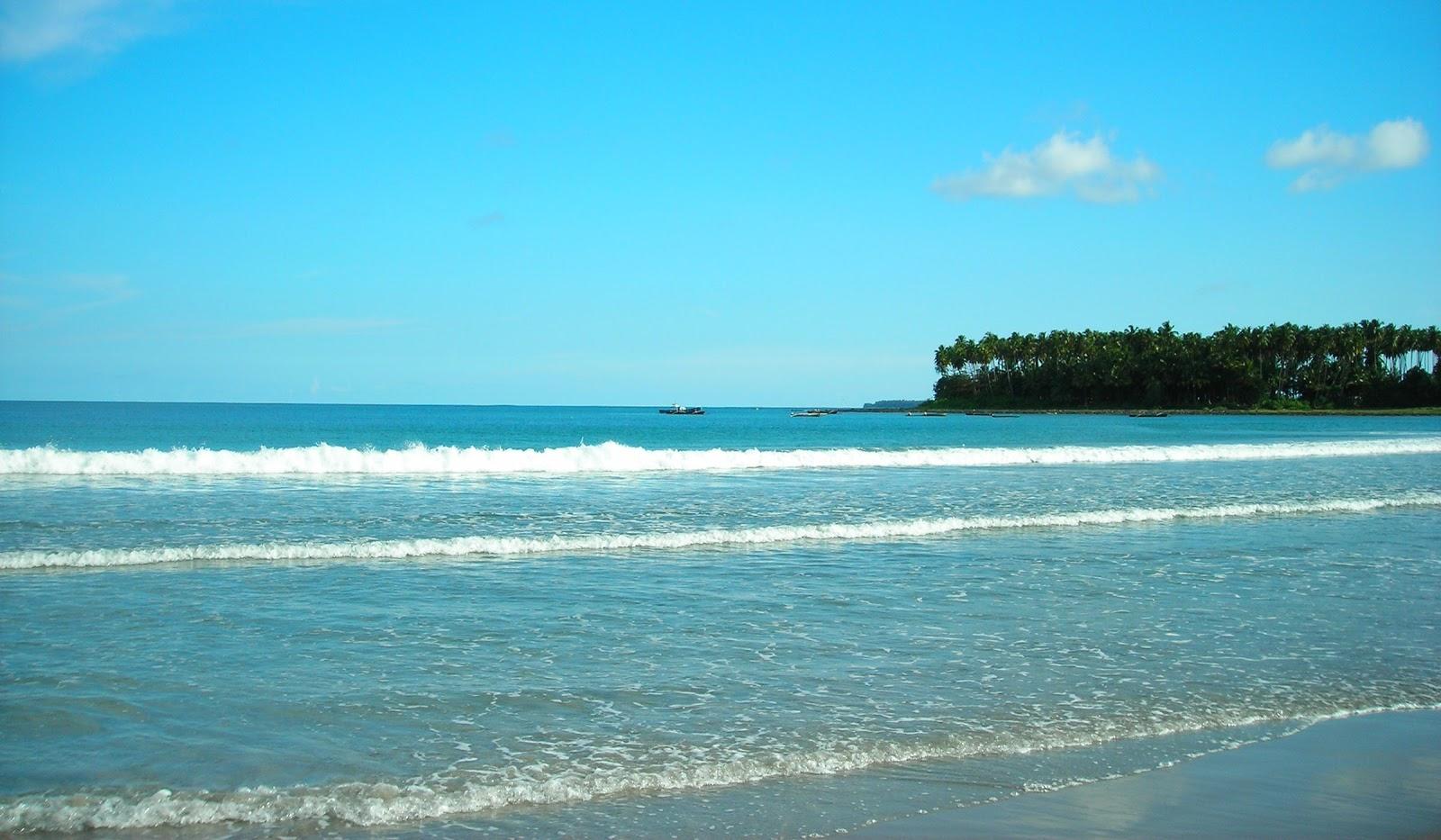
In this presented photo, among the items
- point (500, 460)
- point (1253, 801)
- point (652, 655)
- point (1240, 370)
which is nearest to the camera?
point (1253, 801)

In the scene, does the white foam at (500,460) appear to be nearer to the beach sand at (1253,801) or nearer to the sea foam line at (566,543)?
the sea foam line at (566,543)

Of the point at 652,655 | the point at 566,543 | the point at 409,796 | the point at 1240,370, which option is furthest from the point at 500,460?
the point at 1240,370

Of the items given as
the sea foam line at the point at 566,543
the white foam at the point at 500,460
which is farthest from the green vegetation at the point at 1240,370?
the sea foam line at the point at 566,543

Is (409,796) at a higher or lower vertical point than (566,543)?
lower

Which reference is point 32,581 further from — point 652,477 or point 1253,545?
point 652,477

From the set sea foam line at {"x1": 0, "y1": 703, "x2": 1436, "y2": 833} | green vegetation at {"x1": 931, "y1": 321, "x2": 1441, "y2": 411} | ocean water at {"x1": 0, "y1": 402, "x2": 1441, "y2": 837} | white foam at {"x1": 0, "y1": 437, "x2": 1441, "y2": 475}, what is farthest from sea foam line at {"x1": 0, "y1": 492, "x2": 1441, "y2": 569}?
green vegetation at {"x1": 931, "y1": 321, "x2": 1441, "y2": 411}

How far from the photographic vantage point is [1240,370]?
135m

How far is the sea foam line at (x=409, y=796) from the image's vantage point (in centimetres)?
528

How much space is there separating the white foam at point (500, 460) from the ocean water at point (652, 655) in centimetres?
866

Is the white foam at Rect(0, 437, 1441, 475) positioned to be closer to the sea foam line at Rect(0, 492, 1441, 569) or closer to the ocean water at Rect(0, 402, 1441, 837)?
the ocean water at Rect(0, 402, 1441, 837)

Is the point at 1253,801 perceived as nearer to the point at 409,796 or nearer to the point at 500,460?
the point at 409,796

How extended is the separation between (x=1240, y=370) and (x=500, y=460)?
128 meters

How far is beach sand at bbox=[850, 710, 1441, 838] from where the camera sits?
5.27 m

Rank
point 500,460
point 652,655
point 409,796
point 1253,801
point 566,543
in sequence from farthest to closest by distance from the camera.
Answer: point 500,460 → point 566,543 → point 652,655 → point 1253,801 → point 409,796
